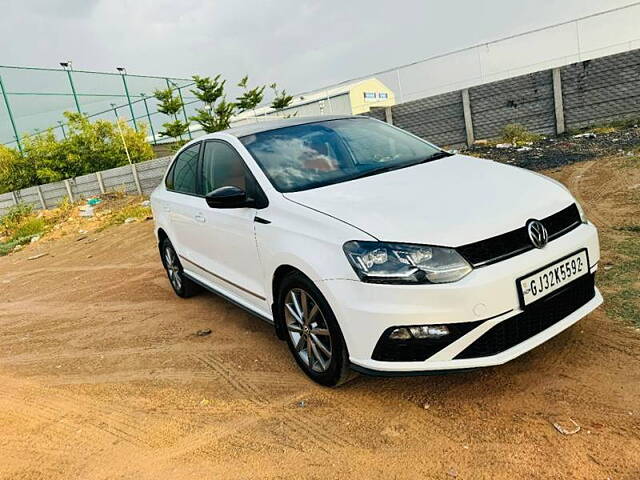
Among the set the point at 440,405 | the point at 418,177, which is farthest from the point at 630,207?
the point at 440,405

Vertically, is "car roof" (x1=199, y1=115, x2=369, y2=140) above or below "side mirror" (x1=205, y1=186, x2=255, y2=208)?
above

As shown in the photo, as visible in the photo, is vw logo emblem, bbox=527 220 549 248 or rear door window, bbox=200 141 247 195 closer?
vw logo emblem, bbox=527 220 549 248

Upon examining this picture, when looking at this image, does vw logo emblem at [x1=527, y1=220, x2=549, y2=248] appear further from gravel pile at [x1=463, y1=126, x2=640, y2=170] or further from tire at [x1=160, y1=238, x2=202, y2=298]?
gravel pile at [x1=463, y1=126, x2=640, y2=170]

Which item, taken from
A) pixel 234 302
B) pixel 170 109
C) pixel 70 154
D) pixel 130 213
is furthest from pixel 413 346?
pixel 170 109

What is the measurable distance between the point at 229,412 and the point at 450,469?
1.36 m

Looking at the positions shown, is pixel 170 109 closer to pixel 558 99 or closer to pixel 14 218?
pixel 14 218

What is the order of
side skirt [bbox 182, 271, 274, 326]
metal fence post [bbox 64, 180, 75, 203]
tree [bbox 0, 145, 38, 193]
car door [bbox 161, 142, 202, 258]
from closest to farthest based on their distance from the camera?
Result: side skirt [bbox 182, 271, 274, 326] → car door [bbox 161, 142, 202, 258] → metal fence post [bbox 64, 180, 75, 203] → tree [bbox 0, 145, 38, 193]

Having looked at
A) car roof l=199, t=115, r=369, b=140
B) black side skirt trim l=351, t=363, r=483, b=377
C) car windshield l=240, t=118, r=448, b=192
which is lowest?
black side skirt trim l=351, t=363, r=483, b=377

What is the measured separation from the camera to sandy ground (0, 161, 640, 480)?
7.41ft

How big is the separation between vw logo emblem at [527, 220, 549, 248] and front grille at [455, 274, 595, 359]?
10.8 inches

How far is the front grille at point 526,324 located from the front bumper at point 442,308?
0.02m

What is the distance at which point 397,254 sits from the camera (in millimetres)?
2408

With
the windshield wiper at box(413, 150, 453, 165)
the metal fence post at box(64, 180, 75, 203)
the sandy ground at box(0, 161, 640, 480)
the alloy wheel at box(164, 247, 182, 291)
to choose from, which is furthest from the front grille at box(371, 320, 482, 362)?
the metal fence post at box(64, 180, 75, 203)

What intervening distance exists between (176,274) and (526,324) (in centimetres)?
386
